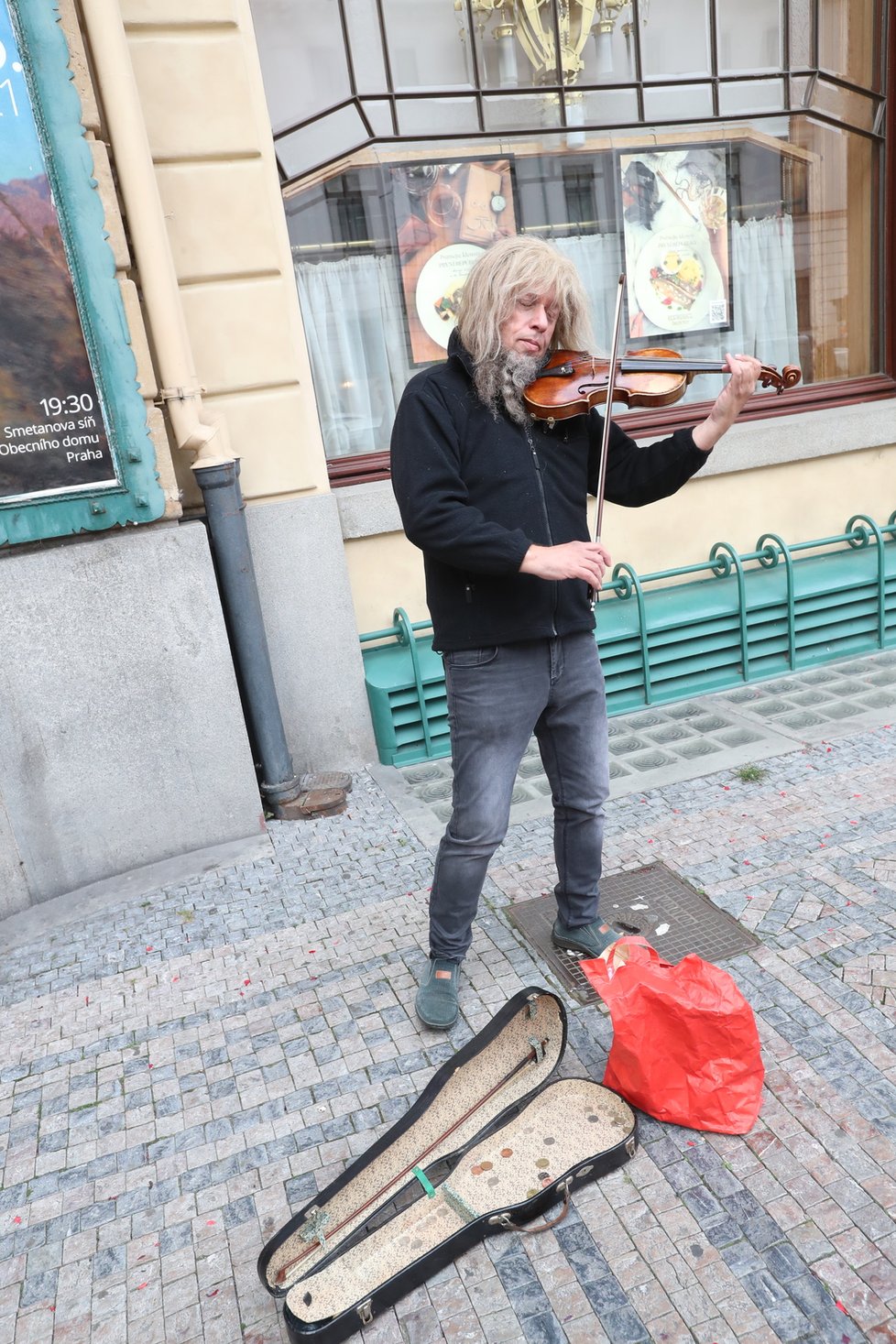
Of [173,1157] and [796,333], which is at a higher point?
[796,333]

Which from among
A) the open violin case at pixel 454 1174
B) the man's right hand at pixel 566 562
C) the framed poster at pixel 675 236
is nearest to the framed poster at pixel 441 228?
the framed poster at pixel 675 236

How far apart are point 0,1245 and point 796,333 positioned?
6.13 metres

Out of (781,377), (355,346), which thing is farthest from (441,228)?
(781,377)

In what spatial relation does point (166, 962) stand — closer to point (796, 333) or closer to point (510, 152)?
point (510, 152)

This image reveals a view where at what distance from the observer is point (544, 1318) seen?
192 cm

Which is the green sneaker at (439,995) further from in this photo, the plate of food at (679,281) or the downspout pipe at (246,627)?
the plate of food at (679,281)

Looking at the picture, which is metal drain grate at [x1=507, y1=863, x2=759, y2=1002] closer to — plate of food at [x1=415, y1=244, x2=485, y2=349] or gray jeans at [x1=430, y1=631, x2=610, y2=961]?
gray jeans at [x1=430, y1=631, x2=610, y2=961]

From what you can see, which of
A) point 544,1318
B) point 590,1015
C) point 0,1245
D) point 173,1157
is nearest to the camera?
point 544,1318

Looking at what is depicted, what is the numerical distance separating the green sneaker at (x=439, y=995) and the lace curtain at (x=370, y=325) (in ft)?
10.4

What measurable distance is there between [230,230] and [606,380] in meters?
2.36

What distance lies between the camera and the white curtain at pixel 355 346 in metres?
5.09

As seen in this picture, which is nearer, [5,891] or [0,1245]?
[0,1245]

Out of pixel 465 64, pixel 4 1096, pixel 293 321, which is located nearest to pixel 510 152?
pixel 465 64

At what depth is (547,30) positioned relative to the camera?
16.8 feet
